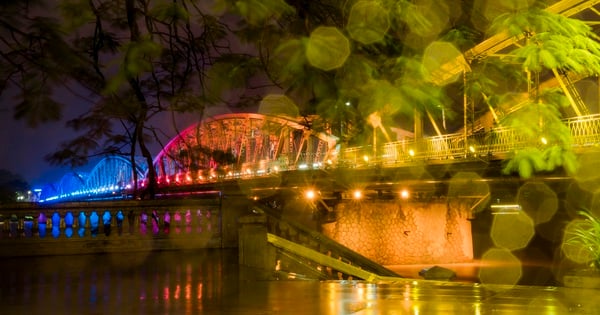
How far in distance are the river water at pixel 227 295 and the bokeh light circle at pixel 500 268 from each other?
18.5 metres

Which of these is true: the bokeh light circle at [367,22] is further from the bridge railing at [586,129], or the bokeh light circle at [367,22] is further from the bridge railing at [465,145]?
the bridge railing at [586,129]

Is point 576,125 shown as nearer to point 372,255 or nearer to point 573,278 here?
point 573,278

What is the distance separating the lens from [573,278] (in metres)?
10.5

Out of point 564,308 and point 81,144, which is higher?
point 81,144

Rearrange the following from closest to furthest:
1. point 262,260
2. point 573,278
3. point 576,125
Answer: point 573,278 < point 262,260 < point 576,125

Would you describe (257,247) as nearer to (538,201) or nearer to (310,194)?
(310,194)

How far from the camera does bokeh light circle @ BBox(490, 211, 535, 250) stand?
33.6 m

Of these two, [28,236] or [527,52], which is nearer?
[527,52]

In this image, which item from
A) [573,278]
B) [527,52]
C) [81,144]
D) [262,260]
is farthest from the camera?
[262,260]

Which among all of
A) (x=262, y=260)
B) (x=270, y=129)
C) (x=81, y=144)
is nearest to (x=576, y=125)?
(x=262, y=260)

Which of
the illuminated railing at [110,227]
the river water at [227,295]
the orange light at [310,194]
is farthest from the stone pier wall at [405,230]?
the river water at [227,295]

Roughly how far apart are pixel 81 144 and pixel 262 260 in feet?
14.3

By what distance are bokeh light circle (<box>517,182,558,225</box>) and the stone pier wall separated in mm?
6281

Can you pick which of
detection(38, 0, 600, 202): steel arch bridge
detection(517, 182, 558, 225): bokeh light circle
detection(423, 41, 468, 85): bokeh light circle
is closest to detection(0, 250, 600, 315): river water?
detection(38, 0, 600, 202): steel arch bridge
